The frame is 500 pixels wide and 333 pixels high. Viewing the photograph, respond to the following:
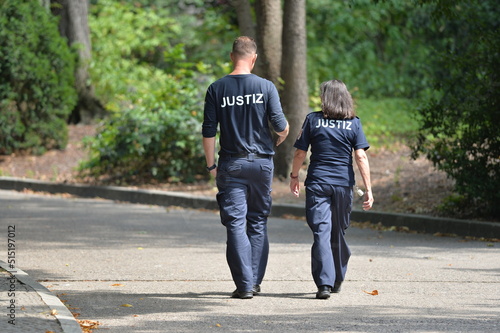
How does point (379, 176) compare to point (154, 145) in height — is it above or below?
below

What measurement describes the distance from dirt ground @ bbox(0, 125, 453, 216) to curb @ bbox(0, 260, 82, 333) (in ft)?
21.2

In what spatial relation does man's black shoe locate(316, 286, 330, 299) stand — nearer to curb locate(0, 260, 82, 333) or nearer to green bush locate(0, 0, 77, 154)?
curb locate(0, 260, 82, 333)

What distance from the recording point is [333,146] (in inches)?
278

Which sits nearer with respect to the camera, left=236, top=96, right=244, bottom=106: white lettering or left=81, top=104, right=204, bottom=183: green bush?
left=236, top=96, right=244, bottom=106: white lettering

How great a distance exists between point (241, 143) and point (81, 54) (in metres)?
16.0

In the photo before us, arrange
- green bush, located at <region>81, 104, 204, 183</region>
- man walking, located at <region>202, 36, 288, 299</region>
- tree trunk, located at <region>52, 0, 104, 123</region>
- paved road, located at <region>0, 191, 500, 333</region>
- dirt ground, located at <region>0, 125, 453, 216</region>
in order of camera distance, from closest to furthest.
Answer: paved road, located at <region>0, 191, 500, 333</region> → man walking, located at <region>202, 36, 288, 299</region> → dirt ground, located at <region>0, 125, 453, 216</region> → green bush, located at <region>81, 104, 204, 183</region> → tree trunk, located at <region>52, 0, 104, 123</region>

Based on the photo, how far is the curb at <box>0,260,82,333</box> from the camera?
18.6 feet

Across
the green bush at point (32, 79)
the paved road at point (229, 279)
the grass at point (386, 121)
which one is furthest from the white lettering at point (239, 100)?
the green bush at point (32, 79)

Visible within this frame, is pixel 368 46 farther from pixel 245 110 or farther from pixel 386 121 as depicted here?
pixel 245 110

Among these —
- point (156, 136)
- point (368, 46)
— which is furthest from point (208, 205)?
point (368, 46)

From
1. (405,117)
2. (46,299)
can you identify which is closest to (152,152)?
(405,117)

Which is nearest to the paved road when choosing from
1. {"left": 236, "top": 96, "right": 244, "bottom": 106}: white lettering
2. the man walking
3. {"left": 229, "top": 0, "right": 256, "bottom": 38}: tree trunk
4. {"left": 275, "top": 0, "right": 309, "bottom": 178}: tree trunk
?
the man walking

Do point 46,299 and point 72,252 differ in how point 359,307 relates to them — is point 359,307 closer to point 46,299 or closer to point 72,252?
point 46,299

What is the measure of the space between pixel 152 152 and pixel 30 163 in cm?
375
